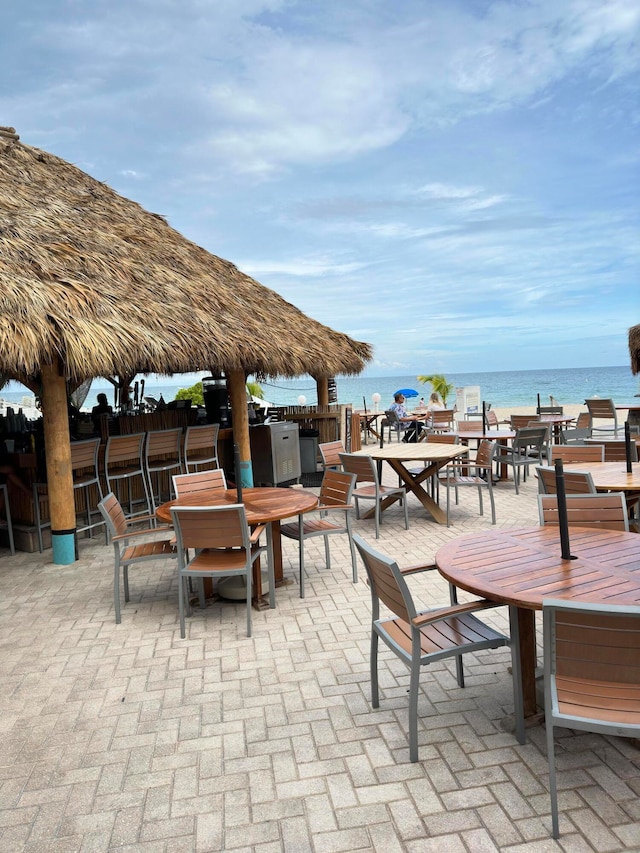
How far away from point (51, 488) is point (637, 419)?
391 inches

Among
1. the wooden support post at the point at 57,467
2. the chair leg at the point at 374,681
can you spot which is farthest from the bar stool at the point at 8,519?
the chair leg at the point at 374,681

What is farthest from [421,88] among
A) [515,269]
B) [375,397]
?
[515,269]

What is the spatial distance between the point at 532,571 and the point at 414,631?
2.01 feet

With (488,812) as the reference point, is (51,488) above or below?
above

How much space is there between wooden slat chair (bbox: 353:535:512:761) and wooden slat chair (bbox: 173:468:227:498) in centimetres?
251

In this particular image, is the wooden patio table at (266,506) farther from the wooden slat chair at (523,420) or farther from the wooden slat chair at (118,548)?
the wooden slat chair at (523,420)

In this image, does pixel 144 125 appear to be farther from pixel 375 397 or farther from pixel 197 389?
pixel 375 397

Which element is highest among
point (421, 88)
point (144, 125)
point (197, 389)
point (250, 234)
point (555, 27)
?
point (250, 234)

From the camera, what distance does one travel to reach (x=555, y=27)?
843 centimetres

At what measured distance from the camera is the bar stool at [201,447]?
7488 mm

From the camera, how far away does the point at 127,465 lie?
721 cm

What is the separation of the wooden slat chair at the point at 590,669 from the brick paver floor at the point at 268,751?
36cm

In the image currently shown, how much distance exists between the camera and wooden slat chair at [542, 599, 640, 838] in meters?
1.79

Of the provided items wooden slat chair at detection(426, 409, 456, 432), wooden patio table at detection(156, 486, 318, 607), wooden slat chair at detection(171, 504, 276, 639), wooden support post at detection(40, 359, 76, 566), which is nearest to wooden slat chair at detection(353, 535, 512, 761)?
wooden slat chair at detection(171, 504, 276, 639)
